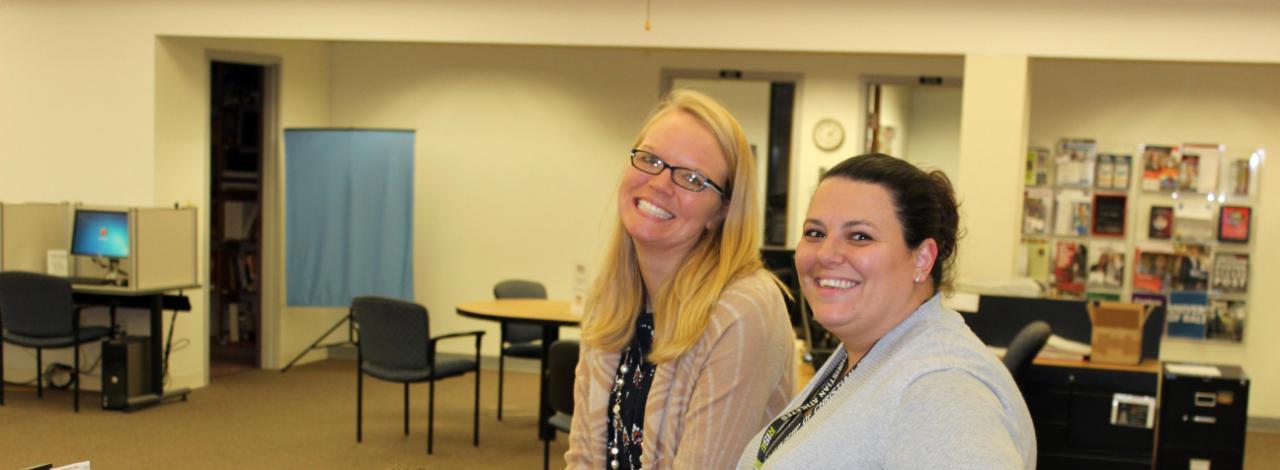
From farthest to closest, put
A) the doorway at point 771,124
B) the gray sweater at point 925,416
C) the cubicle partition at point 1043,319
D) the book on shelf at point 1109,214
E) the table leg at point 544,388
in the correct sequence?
the doorway at point 771,124
the book on shelf at point 1109,214
the table leg at point 544,388
the cubicle partition at point 1043,319
the gray sweater at point 925,416

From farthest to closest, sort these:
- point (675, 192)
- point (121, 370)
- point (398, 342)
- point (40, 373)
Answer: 1. point (40, 373)
2. point (121, 370)
3. point (398, 342)
4. point (675, 192)

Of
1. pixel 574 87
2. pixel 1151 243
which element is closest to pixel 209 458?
pixel 574 87

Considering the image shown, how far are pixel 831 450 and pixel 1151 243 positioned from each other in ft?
24.5

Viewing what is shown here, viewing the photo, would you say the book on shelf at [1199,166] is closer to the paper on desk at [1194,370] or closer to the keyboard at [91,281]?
the paper on desk at [1194,370]

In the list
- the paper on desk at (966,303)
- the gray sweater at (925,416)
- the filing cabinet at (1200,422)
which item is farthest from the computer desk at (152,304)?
the gray sweater at (925,416)

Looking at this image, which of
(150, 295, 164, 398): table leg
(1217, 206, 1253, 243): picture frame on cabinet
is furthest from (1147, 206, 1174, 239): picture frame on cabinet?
(150, 295, 164, 398): table leg

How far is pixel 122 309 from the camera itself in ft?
25.7

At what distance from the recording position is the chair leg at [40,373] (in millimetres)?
7245

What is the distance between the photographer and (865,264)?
4.59 ft

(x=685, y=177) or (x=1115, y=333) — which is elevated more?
(x=685, y=177)

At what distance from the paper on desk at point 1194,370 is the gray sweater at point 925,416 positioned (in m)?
4.92

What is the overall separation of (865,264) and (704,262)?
2.05 feet

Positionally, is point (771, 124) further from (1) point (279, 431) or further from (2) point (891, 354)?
(2) point (891, 354)

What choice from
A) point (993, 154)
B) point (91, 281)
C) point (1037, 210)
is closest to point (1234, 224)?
point (1037, 210)
